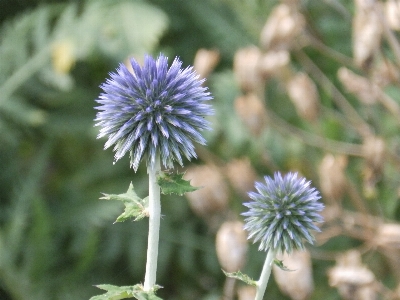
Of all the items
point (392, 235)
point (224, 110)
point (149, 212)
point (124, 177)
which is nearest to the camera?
point (149, 212)

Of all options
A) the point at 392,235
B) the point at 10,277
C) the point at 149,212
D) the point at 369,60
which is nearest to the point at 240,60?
the point at 369,60

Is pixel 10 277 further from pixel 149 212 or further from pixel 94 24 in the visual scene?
pixel 149 212

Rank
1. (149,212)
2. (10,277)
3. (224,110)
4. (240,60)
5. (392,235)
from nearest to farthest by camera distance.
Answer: (149,212) → (392,235) → (240,60) → (10,277) → (224,110)

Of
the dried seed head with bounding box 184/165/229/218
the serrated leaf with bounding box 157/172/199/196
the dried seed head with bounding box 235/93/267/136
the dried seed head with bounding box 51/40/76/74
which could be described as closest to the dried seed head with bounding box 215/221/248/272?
the dried seed head with bounding box 184/165/229/218

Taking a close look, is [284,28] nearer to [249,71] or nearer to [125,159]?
[249,71]

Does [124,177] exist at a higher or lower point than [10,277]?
higher

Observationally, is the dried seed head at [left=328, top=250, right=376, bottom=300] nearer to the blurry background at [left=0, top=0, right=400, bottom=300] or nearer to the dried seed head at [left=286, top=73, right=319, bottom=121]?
the dried seed head at [left=286, top=73, right=319, bottom=121]
